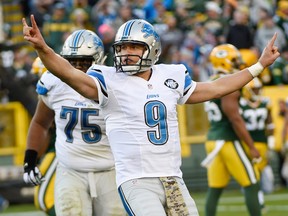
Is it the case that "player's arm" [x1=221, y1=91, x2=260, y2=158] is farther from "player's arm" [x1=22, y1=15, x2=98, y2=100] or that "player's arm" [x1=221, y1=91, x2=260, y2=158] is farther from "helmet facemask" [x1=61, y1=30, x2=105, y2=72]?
"player's arm" [x1=22, y1=15, x2=98, y2=100]

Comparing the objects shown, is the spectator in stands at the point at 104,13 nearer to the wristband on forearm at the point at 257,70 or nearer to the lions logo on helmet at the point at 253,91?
the lions logo on helmet at the point at 253,91

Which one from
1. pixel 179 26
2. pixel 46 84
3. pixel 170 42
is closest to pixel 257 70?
pixel 46 84

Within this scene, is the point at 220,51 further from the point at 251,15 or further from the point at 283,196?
the point at 251,15

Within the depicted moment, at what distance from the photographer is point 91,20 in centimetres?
1694

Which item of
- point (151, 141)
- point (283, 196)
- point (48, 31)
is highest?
point (48, 31)

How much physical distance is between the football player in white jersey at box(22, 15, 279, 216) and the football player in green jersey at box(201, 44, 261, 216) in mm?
2898

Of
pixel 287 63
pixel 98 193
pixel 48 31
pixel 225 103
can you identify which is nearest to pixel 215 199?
pixel 225 103

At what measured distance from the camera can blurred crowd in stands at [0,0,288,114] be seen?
15219 millimetres

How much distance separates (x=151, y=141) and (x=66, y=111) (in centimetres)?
121

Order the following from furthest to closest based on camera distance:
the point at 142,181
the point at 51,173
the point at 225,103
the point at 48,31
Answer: the point at 48,31 < the point at 225,103 < the point at 51,173 < the point at 142,181

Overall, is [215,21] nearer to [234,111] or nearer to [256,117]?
[256,117]

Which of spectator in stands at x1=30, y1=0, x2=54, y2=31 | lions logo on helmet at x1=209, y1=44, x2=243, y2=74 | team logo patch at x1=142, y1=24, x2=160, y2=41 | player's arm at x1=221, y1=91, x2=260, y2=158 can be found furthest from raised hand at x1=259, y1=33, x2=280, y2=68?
spectator in stands at x1=30, y1=0, x2=54, y2=31

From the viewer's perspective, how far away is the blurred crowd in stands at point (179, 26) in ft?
49.9

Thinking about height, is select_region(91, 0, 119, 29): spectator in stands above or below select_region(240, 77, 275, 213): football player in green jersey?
above
